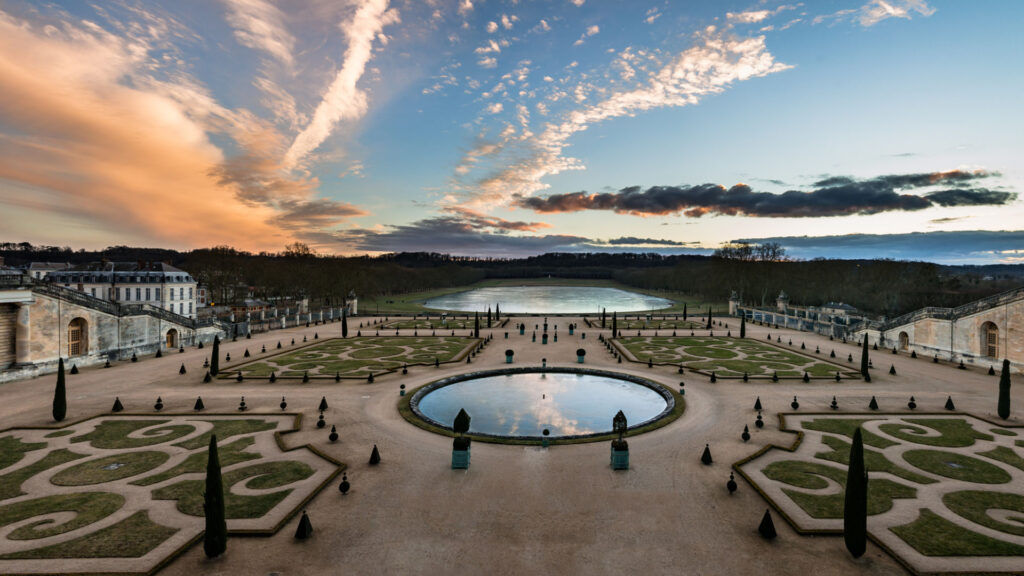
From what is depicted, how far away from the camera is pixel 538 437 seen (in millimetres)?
23797

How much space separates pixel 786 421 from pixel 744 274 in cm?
10427

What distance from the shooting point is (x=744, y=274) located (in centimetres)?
11894

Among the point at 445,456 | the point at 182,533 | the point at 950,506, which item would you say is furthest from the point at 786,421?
the point at 182,533

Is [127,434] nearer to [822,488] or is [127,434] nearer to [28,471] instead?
[28,471]

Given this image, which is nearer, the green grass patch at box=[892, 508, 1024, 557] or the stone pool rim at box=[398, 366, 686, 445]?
the green grass patch at box=[892, 508, 1024, 557]

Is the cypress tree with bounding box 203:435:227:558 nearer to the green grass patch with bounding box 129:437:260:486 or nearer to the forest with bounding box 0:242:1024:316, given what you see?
the green grass patch with bounding box 129:437:260:486

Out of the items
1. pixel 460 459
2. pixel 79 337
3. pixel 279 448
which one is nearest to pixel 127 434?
pixel 279 448

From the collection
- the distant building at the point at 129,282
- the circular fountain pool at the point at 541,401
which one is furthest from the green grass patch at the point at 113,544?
the distant building at the point at 129,282

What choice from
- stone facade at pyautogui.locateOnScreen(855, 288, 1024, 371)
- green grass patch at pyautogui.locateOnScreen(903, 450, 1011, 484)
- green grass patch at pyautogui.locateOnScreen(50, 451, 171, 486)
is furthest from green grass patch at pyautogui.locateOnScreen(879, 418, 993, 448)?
green grass patch at pyautogui.locateOnScreen(50, 451, 171, 486)

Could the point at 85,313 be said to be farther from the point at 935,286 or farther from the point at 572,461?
the point at 935,286

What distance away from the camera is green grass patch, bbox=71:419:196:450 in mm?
22875

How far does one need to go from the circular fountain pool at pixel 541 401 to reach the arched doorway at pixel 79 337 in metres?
35.4

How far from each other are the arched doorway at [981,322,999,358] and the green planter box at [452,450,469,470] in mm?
54003

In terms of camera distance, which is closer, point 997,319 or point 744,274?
point 997,319
